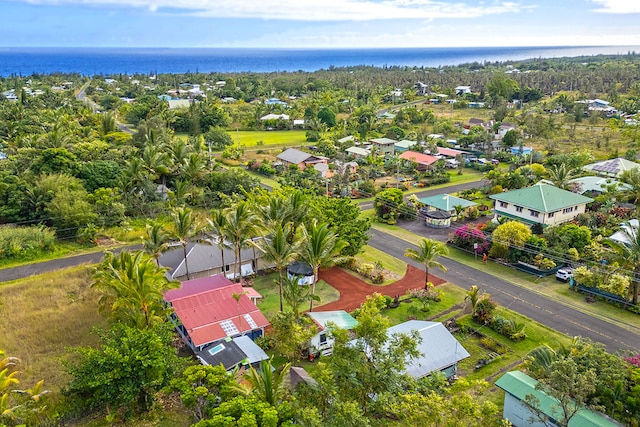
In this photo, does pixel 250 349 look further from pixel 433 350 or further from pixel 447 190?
pixel 447 190

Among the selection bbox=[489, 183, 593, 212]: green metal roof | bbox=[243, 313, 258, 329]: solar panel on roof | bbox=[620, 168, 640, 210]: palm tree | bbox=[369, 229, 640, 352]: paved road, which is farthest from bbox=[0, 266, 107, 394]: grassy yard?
bbox=[620, 168, 640, 210]: palm tree

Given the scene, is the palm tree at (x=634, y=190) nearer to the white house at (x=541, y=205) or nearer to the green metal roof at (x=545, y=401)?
the white house at (x=541, y=205)

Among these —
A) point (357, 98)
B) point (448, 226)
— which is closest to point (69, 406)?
point (448, 226)

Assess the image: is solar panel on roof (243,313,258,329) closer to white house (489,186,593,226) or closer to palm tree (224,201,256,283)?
palm tree (224,201,256,283)

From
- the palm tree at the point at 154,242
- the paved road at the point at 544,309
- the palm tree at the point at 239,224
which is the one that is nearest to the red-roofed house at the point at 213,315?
the palm tree at the point at 154,242

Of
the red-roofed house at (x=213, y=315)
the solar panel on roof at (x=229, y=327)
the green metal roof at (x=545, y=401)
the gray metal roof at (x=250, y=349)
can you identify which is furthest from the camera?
the solar panel on roof at (x=229, y=327)

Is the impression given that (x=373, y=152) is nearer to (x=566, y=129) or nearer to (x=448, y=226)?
(x=448, y=226)
